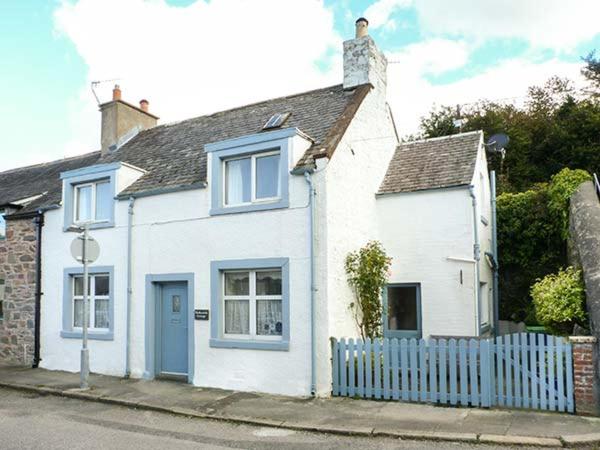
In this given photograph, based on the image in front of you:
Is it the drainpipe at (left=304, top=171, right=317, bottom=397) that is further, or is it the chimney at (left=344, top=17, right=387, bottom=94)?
the chimney at (left=344, top=17, right=387, bottom=94)

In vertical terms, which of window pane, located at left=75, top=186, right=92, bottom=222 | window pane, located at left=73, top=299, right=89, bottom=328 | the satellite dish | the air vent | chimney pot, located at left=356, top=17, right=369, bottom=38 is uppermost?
chimney pot, located at left=356, top=17, right=369, bottom=38

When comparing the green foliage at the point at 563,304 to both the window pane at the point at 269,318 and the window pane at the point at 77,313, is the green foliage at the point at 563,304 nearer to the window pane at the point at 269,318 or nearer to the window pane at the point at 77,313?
the window pane at the point at 269,318

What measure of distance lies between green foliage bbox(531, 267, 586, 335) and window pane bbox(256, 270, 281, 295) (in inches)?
207

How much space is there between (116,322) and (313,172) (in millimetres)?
6260

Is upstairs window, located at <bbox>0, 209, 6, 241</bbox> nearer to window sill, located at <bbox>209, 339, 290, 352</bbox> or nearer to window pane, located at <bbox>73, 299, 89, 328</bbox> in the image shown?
window pane, located at <bbox>73, 299, 89, 328</bbox>

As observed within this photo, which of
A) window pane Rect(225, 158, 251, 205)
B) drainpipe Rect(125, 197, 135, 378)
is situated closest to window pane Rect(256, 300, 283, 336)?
window pane Rect(225, 158, 251, 205)

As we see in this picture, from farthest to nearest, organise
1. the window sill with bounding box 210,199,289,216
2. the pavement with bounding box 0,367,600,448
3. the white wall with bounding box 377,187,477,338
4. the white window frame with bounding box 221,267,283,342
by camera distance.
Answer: the white wall with bounding box 377,187,477,338 < the white window frame with bounding box 221,267,283,342 < the window sill with bounding box 210,199,289,216 < the pavement with bounding box 0,367,600,448

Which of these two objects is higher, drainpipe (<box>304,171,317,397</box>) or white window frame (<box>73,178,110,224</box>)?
white window frame (<box>73,178,110,224</box>)

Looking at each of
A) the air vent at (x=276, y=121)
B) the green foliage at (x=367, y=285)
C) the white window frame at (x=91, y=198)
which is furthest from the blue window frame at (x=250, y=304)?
the white window frame at (x=91, y=198)

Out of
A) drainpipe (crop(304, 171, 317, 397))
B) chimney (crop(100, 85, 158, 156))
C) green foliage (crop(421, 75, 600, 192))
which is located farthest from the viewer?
green foliage (crop(421, 75, 600, 192))

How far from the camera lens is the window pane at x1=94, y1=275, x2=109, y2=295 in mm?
13086

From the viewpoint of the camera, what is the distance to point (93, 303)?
13141 millimetres

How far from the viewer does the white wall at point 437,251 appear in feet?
40.0

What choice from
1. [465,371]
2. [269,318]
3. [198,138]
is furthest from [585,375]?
[198,138]
